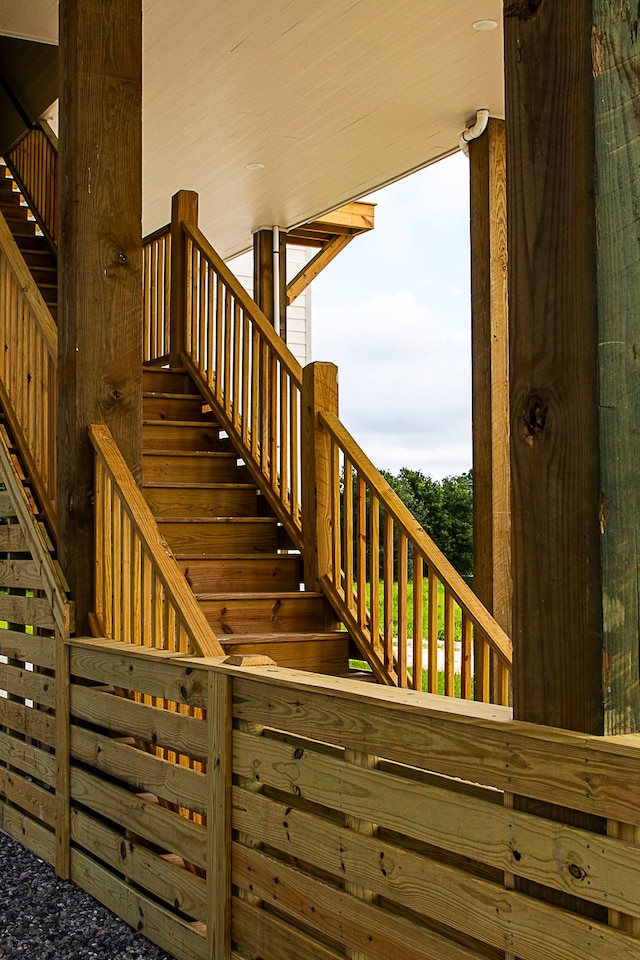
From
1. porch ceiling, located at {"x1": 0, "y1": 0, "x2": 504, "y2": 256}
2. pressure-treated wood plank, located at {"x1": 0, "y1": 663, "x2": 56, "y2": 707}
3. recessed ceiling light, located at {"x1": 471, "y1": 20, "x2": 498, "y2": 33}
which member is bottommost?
pressure-treated wood plank, located at {"x1": 0, "y1": 663, "x2": 56, "y2": 707}

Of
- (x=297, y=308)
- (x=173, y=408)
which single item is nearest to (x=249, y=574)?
(x=173, y=408)

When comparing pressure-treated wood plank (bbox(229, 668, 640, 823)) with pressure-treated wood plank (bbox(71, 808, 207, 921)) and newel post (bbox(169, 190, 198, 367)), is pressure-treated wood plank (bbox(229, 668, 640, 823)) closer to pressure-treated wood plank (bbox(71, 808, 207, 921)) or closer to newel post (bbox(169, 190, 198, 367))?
pressure-treated wood plank (bbox(71, 808, 207, 921))

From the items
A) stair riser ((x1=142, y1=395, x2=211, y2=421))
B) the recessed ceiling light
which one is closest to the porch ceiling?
the recessed ceiling light

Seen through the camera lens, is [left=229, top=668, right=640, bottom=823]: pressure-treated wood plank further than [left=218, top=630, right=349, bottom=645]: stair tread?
No

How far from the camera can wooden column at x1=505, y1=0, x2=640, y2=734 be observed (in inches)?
71.5

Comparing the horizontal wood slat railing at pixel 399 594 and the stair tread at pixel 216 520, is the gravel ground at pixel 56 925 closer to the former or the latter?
the horizontal wood slat railing at pixel 399 594

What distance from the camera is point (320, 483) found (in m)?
4.93

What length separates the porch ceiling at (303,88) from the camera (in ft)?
17.3

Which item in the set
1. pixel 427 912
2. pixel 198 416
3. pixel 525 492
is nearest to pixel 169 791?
pixel 427 912

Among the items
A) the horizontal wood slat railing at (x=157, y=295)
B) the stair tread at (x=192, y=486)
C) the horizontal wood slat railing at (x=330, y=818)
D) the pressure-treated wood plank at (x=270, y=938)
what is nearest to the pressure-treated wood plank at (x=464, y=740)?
the horizontal wood slat railing at (x=330, y=818)

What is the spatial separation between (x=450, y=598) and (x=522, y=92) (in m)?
2.68

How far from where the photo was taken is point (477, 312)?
601 centimetres

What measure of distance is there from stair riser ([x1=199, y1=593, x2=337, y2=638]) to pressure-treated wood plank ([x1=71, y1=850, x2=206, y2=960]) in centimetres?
119

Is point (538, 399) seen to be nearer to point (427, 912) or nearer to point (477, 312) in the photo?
point (427, 912)
